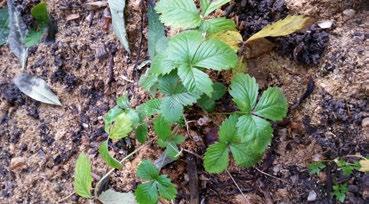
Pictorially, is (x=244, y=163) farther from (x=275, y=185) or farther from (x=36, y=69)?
(x=36, y=69)

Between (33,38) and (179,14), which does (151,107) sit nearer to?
(179,14)

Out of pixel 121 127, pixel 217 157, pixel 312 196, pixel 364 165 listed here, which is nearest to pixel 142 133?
pixel 121 127

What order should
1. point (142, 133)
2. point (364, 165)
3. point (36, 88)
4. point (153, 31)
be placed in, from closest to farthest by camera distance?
point (364, 165), point (142, 133), point (153, 31), point (36, 88)

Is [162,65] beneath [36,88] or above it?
above

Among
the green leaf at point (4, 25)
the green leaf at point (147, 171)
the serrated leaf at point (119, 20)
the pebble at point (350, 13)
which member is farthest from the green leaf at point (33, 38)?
the pebble at point (350, 13)

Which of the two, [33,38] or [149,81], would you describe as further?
[33,38]

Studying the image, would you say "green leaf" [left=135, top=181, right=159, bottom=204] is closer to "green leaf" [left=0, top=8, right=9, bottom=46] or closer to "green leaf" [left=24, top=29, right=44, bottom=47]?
Result: "green leaf" [left=24, top=29, right=44, bottom=47]
